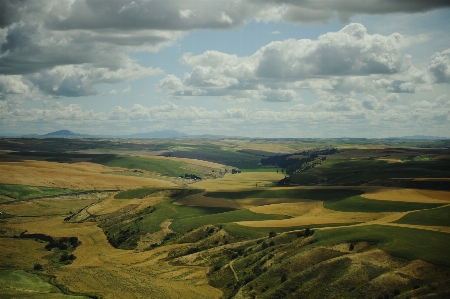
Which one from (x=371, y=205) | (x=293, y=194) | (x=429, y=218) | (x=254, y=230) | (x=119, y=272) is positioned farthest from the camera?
(x=293, y=194)

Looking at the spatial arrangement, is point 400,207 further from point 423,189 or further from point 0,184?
point 0,184

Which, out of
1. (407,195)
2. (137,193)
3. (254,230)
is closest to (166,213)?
(254,230)

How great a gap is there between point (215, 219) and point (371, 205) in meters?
42.6

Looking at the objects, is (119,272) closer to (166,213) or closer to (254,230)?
(254,230)

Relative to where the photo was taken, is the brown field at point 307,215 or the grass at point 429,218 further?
the brown field at point 307,215

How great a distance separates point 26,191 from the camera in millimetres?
186500

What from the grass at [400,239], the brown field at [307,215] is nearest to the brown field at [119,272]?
the grass at [400,239]

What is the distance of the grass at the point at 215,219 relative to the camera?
11242 centimetres

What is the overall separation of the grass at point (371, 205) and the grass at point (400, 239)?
33.9 m

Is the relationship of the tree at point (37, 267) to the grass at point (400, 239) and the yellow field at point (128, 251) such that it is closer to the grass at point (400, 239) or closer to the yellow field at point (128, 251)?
the yellow field at point (128, 251)

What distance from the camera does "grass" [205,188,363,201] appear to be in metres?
139

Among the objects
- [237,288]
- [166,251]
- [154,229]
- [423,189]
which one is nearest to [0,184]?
[154,229]

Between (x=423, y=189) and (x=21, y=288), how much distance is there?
124m

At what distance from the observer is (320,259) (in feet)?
227
